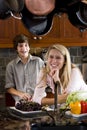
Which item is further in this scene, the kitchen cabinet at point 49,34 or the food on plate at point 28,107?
the kitchen cabinet at point 49,34

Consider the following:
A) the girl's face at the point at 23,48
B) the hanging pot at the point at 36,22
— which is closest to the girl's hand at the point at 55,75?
the hanging pot at the point at 36,22

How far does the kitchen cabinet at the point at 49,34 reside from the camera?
3.78 meters

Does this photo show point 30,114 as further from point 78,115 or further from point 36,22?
point 36,22

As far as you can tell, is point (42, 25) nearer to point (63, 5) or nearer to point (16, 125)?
point (63, 5)

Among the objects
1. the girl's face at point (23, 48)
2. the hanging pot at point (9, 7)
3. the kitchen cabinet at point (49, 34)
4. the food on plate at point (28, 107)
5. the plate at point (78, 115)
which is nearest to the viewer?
the hanging pot at point (9, 7)

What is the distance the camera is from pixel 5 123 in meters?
1.71

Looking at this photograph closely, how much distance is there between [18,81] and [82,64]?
1.15 metres

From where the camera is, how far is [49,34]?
3.94 meters

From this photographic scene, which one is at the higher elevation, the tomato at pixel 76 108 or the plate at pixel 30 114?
the tomato at pixel 76 108

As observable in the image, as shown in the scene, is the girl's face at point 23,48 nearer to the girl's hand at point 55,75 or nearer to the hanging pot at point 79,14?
the girl's hand at point 55,75

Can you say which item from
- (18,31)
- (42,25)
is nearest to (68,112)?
(42,25)

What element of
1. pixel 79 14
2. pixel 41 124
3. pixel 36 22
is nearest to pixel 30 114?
pixel 41 124

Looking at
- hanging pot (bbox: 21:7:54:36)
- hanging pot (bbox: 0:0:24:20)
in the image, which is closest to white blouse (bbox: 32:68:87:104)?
hanging pot (bbox: 21:7:54:36)

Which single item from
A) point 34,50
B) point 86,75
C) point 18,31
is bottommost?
point 86,75
